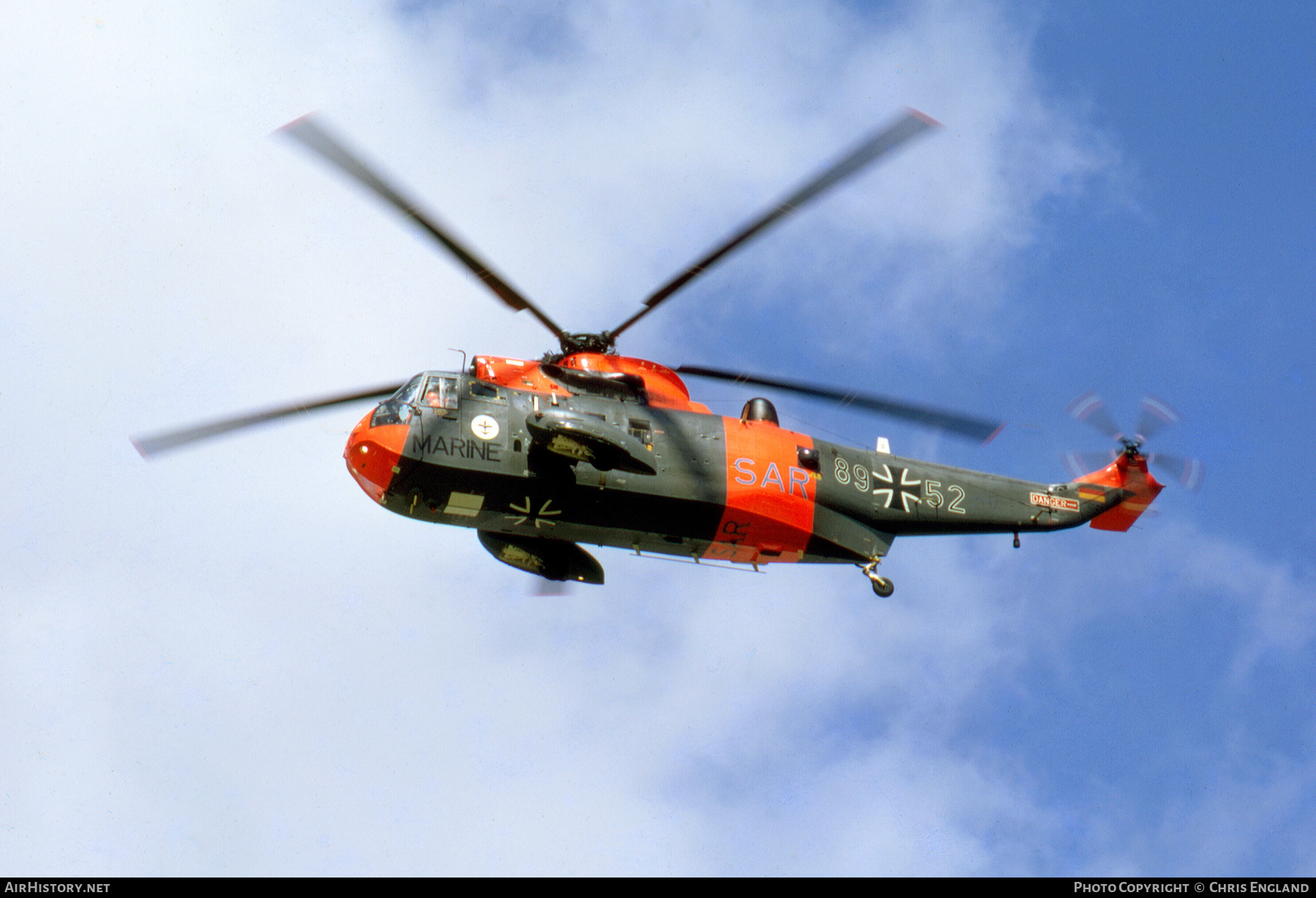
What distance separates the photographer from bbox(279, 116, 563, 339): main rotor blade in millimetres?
20938

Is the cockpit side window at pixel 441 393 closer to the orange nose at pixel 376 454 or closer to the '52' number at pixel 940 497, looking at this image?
the orange nose at pixel 376 454

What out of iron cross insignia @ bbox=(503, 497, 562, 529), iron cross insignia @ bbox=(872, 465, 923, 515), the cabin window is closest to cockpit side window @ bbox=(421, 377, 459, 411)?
iron cross insignia @ bbox=(503, 497, 562, 529)

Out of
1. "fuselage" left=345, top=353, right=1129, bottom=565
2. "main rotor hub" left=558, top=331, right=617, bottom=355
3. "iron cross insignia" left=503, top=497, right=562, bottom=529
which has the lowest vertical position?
"iron cross insignia" left=503, top=497, right=562, bottom=529

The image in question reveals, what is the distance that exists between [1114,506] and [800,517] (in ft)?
28.6

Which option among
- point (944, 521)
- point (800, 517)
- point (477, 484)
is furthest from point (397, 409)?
point (944, 521)

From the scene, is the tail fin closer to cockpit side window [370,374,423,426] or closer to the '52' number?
the '52' number

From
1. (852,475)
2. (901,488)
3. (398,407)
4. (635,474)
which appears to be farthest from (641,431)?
(901,488)

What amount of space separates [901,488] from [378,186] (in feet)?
38.7

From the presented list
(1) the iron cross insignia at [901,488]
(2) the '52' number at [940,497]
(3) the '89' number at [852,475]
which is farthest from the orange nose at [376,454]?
(2) the '52' number at [940,497]

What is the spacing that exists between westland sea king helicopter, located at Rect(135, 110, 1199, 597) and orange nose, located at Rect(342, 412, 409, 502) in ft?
0.11

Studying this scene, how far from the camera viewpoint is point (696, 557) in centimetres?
2528

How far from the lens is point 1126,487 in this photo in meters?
29.5

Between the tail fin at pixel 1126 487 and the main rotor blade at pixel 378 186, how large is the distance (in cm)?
1455

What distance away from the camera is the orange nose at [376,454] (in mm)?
22594
